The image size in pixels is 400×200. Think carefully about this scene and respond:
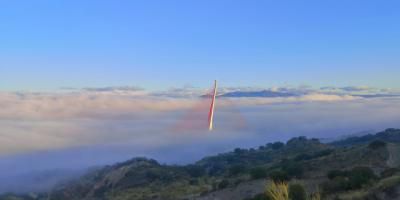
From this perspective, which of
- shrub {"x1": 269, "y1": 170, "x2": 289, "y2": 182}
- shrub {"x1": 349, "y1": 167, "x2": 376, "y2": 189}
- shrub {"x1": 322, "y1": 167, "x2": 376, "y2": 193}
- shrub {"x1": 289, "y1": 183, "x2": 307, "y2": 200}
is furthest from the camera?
shrub {"x1": 269, "y1": 170, "x2": 289, "y2": 182}

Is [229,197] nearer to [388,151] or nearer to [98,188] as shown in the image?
[388,151]

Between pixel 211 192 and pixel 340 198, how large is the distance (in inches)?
1248

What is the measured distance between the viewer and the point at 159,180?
5172 inches

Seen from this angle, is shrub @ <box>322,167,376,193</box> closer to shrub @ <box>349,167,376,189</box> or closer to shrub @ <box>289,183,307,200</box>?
shrub @ <box>349,167,376,189</box>

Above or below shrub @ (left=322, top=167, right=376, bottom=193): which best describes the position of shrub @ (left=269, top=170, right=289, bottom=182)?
below

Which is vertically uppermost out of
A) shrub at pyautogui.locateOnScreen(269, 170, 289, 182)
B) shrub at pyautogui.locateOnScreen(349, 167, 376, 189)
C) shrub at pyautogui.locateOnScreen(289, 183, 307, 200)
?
shrub at pyautogui.locateOnScreen(349, 167, 376, 189)

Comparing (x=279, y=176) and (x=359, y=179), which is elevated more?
(x=359, y=179)

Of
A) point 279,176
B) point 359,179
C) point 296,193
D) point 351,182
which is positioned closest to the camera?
point 296,193

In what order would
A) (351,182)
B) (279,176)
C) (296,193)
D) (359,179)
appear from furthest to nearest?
(279,176) < (351,182) < (359,179) < (296,193)

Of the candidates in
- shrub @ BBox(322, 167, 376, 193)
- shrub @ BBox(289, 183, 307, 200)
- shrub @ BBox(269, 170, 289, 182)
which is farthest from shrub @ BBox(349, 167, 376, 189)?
shrub @ BBox(269, 170, 289, 182)

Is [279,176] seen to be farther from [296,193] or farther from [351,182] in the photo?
[296,193]

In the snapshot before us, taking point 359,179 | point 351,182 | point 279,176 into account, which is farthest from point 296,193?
point 279,176

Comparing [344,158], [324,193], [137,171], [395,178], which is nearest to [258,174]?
[344,158]

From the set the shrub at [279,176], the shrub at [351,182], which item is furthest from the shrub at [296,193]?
the shrub at [279,176]
